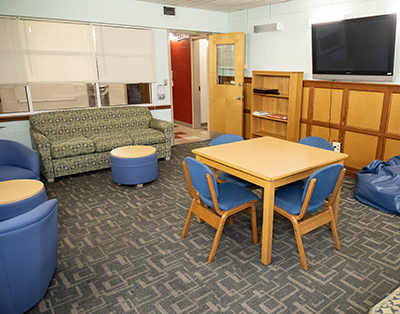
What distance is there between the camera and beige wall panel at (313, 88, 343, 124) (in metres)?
4.66

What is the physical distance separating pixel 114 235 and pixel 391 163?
3.30 meters

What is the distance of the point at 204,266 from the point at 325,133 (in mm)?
3264

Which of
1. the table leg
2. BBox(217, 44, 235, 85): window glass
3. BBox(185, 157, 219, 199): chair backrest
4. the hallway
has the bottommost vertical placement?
the hallway

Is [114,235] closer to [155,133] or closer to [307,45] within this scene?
[155,133]

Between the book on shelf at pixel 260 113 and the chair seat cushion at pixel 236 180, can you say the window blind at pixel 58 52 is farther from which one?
the chair seat cushion at pixel 236 180

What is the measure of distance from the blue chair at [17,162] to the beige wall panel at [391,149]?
442 centimetres

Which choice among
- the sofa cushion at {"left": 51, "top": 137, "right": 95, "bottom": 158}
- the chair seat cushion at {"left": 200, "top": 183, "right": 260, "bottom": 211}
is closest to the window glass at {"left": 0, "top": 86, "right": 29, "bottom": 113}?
the sofa cushion at {"left": 51, "top": 137, "right": 95, "bottom": 158}

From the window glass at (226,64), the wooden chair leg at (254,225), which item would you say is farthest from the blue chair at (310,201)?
the window glass at (226,64)

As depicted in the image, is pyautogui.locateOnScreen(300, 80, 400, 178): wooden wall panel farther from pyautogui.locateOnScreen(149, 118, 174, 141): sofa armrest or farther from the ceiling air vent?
the ceiling air vent

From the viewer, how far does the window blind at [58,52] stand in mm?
4832

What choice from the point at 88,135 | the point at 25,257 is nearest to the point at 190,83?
the point at 88,135

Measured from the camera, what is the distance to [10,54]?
4.69 m

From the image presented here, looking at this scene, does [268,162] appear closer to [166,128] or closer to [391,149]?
[391,149]

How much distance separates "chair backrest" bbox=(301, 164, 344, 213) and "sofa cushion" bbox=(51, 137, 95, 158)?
3.36m
